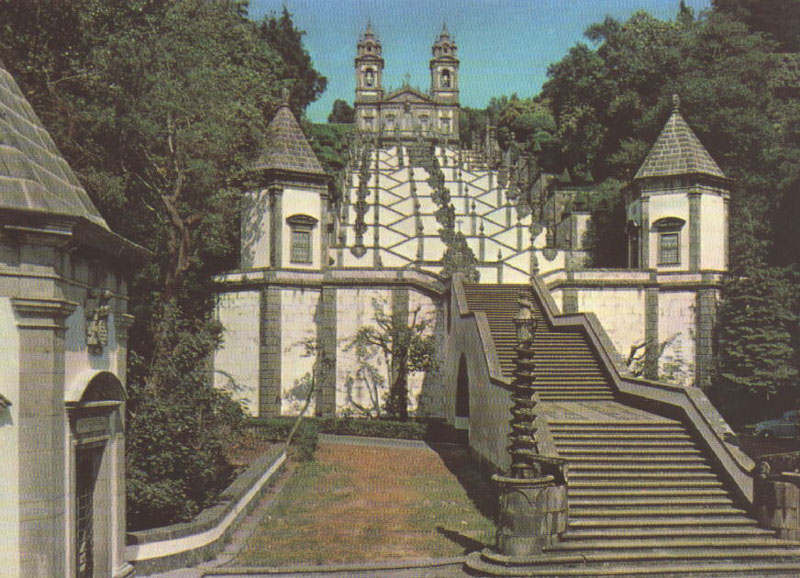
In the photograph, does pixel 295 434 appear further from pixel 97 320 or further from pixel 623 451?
pixel 97 320

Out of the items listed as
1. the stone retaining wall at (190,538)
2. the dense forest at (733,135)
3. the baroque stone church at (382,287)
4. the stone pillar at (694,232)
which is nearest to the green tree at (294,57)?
the dense forest at (733,135)

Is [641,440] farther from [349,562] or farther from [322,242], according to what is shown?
[322,242]

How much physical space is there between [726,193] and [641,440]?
60.6 ft

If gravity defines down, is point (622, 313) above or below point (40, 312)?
below

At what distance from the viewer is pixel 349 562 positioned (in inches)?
538

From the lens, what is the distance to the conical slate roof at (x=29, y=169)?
8.26 m

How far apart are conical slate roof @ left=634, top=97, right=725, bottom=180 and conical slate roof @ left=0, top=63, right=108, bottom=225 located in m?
26.2

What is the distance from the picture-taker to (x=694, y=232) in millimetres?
31656

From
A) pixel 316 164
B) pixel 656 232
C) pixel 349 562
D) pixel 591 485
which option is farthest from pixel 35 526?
pixel 656 232

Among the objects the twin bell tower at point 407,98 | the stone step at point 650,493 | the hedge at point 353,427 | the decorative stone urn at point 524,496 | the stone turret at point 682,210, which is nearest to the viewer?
the decorative stone urn at point 524,496

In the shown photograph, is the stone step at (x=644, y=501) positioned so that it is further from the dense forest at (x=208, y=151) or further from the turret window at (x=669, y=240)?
the turret window at (x=669, y=240)

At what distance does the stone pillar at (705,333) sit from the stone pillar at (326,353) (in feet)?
44.0

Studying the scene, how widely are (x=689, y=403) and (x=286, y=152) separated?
19.2 m

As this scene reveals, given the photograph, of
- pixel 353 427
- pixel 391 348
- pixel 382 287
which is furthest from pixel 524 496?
pixel 382 287
